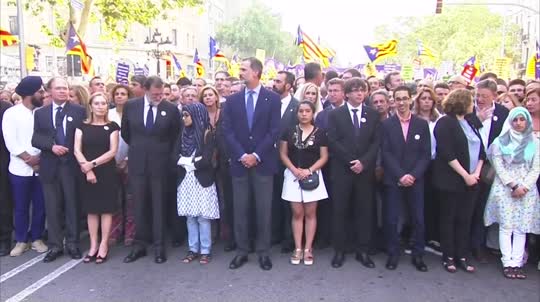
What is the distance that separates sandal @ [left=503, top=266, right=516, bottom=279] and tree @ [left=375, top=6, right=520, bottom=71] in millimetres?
43626

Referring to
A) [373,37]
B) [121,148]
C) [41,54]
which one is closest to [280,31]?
[373,37]

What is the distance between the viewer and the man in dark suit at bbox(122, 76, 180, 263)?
573 centimetres

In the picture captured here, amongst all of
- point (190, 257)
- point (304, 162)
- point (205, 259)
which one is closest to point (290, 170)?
point (304, 162)

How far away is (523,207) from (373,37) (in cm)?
7749

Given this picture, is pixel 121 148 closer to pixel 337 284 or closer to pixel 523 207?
pixel 337 284

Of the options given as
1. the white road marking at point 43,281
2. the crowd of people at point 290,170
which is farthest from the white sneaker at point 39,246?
the white road marking at point 43,281

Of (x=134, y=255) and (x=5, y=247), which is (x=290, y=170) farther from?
(x=5, y=247)

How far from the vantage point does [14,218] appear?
21.1 feet

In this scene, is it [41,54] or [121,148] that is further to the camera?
[41,54]

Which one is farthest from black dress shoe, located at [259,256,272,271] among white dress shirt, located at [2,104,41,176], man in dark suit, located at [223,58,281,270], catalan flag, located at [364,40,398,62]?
catalan flag, located at [364,40,398,62]

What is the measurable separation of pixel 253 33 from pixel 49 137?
65.7 metres

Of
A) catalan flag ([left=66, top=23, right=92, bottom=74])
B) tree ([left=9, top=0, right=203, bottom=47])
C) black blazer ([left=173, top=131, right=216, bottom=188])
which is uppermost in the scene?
tree ([left=9, top=0, right=203, bottom=47])

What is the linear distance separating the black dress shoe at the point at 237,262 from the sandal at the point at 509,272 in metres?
2.70

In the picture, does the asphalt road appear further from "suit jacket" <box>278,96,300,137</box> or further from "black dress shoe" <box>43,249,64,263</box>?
"suit jacket" <box>278,96,300,137</box>
